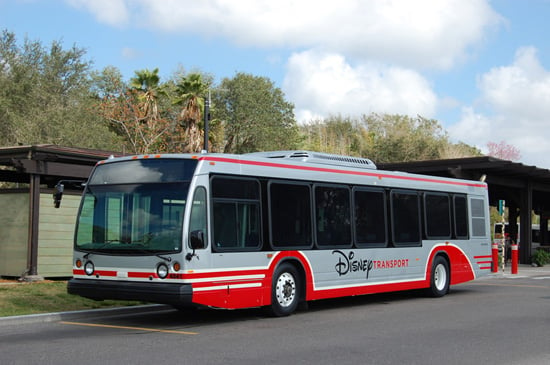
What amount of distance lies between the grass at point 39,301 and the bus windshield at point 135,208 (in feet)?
6.39

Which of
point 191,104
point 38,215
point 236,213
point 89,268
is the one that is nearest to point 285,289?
point 236,213

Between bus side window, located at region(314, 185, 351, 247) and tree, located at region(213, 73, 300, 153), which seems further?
tree, located at region(213, 73, 300, 153)

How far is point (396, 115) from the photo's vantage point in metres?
75.4

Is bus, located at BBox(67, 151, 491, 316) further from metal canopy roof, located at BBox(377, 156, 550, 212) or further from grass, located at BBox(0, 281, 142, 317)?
metal canopy roof, located at BBox(377, 156, 550, 212)

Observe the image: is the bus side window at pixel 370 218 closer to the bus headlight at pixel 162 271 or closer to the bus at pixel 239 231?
the bus at pixel 239 231

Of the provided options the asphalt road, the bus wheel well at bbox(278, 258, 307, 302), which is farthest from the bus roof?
the asphalt road

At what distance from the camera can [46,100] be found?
136 feet

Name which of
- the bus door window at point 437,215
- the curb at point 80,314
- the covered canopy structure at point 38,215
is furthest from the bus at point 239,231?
the covered canopy structure at point 38,215

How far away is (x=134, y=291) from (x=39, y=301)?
158 inches

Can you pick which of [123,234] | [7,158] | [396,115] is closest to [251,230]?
[123,234]

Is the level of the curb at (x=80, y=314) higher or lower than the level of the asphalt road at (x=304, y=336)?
higher

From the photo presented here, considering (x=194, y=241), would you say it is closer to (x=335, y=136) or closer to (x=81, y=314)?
(x=81, y=314)

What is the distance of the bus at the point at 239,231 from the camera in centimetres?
1183

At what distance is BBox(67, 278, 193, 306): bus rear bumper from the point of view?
37.6 ft
